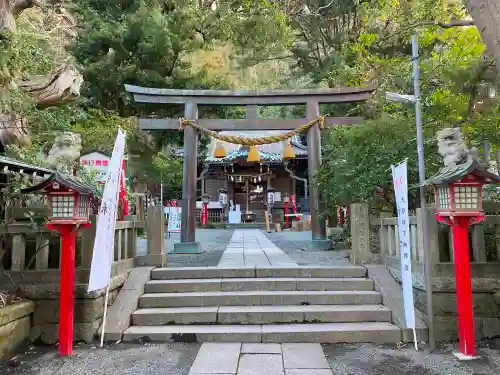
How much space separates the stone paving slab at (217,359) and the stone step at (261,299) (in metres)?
0.84

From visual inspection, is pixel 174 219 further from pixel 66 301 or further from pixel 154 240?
pixel 66 301

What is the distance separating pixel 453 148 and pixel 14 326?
5.85 metres

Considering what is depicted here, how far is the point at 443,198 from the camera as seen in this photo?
4.11 m

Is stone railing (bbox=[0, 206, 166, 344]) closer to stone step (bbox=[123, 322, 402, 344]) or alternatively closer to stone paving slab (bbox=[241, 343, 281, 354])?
stone step (bbox=[123, 322, 402, 344])

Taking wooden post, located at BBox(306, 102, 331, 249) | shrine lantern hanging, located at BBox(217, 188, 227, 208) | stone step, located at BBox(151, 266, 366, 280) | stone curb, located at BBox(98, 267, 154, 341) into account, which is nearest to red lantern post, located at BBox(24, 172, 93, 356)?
stone curb, located at BBox(98, 267, 154, 341)

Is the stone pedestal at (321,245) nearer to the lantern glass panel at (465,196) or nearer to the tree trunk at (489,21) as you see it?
the lantern glass panel at (465,196)

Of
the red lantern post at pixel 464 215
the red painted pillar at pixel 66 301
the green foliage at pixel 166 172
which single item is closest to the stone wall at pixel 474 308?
the red lantern post at pixel 464 215

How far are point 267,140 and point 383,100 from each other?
16.3ft

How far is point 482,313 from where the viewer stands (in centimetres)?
455

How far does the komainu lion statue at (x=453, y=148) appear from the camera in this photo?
4711 mm

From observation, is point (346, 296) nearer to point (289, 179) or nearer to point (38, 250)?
point (38, 250)

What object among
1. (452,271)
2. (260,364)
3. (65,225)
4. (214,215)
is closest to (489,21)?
(452,271)

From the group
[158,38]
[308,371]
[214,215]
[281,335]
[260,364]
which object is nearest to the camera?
[308,371]

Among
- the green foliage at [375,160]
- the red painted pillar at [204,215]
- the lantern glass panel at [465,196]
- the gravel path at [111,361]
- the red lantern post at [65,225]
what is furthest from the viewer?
the red painted pillar at [204,215]
